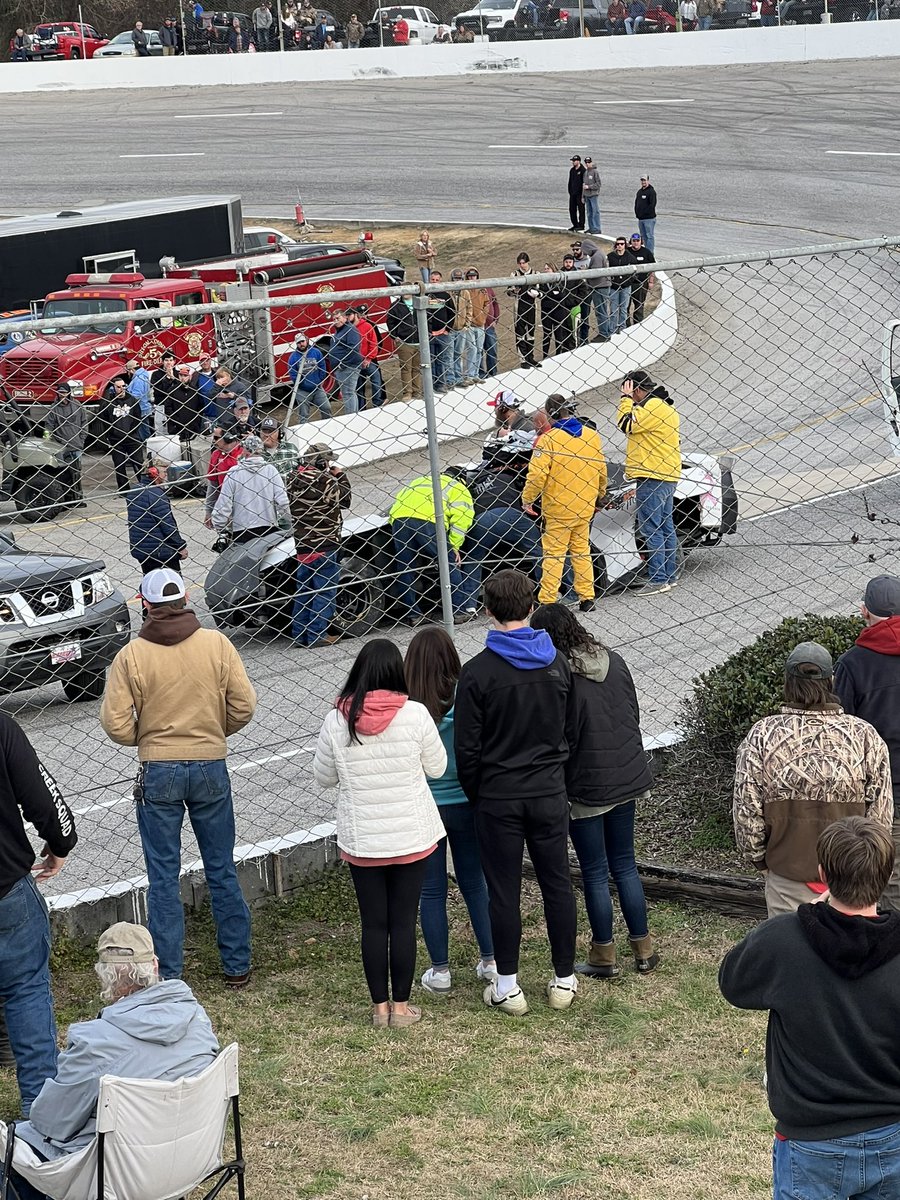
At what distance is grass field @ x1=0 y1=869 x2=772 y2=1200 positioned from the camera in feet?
15.8

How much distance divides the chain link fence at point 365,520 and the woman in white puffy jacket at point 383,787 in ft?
3.92

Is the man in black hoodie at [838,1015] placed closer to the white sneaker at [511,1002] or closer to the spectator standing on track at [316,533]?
the white sneaker at [511,1002]

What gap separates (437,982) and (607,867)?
0.85 meters

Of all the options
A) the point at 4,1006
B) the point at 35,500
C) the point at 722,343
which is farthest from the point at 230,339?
the point at 4,1006

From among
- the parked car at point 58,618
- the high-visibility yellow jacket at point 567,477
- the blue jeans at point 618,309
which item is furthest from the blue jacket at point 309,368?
the high-visibility yellow jacket at point 567,477

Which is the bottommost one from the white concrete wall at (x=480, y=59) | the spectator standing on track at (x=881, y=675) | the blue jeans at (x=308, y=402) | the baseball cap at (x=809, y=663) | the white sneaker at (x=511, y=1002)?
the white sneaker at (x=511, y=1002)

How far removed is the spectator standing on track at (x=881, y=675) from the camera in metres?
5.67

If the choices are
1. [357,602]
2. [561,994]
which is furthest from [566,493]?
[561,994]

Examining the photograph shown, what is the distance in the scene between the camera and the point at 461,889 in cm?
625

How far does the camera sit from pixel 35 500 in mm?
11898

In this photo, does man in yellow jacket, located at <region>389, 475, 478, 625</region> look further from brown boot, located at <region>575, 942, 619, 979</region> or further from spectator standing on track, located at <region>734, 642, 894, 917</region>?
spectator standing on track, located at <region>734, 642, 894, 917</region>

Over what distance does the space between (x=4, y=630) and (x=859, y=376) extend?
12.9 metres

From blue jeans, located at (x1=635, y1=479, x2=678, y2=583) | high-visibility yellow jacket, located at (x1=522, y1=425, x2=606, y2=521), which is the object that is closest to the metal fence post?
high-visibility yellow jacket, located at (x1=522, y1=425, x2=606, y2=521)

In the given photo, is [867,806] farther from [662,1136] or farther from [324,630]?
[324,630]
